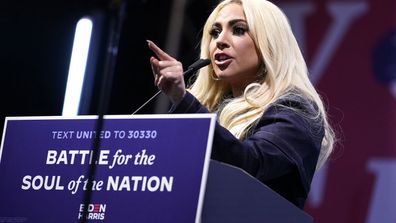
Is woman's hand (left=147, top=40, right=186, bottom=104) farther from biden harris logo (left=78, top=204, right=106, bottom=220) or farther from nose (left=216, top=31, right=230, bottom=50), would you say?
nose (left=216, top=31, right=230, bottom=50)

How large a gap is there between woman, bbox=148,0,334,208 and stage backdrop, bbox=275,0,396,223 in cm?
115

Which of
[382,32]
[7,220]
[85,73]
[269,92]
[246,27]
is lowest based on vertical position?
[7,220]

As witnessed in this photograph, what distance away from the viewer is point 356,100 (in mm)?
3676

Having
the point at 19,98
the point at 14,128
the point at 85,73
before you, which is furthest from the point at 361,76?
the point at 14,128

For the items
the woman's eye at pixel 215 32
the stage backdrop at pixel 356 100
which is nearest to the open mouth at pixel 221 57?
the woman's eye at pixel 215 32

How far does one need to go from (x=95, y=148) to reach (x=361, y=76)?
243cm

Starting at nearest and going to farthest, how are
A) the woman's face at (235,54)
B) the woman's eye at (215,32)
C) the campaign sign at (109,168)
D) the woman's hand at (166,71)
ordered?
1. the campaign sign at (109,168)
2. the woman's hand at (166,71)
3. the woman's face at (235,54)
4. the woman's eye at (215,32)

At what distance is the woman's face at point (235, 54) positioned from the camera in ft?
7.71

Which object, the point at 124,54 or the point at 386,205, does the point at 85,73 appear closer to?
the point at 124,54

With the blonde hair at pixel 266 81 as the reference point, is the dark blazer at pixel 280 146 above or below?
below

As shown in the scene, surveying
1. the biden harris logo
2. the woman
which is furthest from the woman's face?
the biden harris logo

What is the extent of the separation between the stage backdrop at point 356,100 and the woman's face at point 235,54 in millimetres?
1241

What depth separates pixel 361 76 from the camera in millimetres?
3703

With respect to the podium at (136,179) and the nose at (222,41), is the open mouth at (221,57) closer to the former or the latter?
the nose at (222,41)
